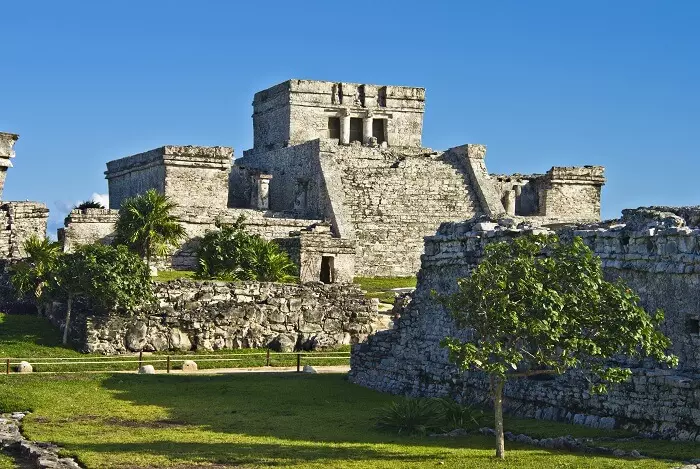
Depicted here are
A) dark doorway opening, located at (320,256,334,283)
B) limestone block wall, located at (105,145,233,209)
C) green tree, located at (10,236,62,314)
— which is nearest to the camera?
green tree, located at (10,236,62,314)

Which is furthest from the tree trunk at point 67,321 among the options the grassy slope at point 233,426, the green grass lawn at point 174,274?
the green grass lawn at point 174,274

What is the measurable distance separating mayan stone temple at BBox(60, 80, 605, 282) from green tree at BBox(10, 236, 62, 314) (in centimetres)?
814

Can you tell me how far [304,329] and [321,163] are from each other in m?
16.2

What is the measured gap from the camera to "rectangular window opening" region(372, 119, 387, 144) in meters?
52.7

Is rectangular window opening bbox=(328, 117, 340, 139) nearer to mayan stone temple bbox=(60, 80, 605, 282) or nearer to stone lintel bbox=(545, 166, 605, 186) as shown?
mayan stone temple bbox=(60, 80, 605, 282)

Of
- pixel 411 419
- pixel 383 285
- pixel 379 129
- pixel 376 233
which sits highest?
pixel 379 129

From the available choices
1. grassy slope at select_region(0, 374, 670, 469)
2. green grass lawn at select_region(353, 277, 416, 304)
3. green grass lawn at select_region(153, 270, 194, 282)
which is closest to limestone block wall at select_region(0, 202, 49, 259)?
green grass lawn at select_region(153, 270, 194, 282)

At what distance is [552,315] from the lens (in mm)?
15336

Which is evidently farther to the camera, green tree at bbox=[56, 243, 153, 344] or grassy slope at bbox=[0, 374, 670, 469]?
→ green tree at bbox=[56, 243, 153, 344]

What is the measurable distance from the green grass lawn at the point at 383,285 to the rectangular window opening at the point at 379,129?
1144 cm

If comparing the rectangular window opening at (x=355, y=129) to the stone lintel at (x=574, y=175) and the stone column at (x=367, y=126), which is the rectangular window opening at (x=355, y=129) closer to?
the stone column at (x=367, y=126)

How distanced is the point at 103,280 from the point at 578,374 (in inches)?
539

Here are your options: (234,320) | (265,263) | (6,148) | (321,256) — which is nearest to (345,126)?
(321,256)

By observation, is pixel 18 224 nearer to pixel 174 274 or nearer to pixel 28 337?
pixel 174 274
